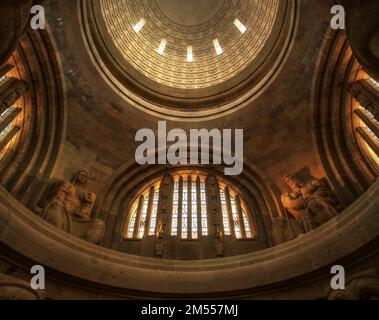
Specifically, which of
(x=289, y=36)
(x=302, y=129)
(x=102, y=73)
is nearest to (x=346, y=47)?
(x=289, y=36)

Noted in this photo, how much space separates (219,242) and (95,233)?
12.9ft

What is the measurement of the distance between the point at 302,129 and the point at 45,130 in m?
9.41

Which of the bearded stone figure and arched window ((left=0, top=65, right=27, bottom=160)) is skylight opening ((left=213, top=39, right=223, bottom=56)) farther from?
arched window ((left=0, top=65, right=27, bottom=160))

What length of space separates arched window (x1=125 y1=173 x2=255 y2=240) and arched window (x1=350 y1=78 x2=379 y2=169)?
4648 millimetres

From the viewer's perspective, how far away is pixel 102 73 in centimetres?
1148

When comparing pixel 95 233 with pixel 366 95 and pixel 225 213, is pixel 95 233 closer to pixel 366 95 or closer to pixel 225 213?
pixel 225 213

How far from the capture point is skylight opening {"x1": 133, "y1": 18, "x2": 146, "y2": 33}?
580 inches

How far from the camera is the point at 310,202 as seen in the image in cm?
903

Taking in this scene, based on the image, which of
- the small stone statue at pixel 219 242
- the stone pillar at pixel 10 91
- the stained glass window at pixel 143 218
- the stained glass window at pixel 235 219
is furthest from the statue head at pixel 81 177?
the stained glass window at pixel 235 219

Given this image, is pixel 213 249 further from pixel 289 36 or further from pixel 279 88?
pixel 289 36

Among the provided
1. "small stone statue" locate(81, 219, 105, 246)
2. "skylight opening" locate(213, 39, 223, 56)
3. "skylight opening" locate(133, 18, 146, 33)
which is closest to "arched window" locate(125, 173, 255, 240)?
"small stone statue" locate(81, 219, 105, 246)

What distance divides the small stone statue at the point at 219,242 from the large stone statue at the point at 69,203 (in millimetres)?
4257

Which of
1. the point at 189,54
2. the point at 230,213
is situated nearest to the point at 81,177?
the point at 230,213

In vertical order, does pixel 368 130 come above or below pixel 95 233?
above
